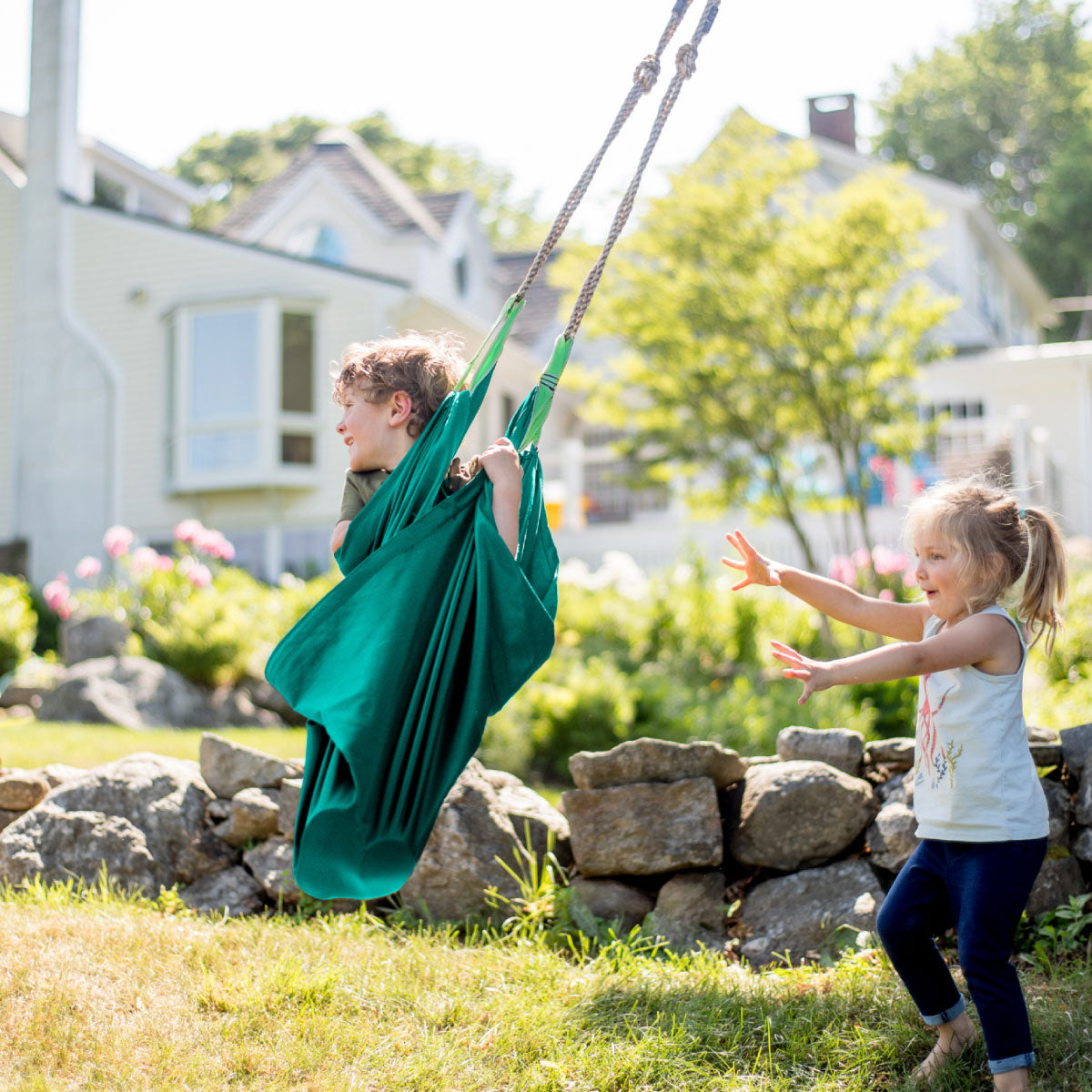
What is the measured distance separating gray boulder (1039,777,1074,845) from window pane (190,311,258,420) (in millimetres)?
12705

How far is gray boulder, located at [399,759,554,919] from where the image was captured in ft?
12.4

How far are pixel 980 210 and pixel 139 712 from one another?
16.2 m

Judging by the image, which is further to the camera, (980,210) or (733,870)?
(980,210)

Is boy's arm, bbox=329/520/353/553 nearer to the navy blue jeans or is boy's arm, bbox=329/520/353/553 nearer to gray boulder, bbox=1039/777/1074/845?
the navy blue jeans

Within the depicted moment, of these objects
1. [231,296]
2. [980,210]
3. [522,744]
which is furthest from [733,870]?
[980,210]

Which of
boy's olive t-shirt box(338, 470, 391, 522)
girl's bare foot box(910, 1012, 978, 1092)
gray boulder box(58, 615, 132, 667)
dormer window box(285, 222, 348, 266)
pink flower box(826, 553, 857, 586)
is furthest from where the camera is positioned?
dormer window box(285, 222, 348, 266)

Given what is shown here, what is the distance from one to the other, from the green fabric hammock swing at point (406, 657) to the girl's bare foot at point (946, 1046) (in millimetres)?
1267

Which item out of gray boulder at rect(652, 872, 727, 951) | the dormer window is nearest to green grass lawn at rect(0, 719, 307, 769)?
gray boulder at rect(652, 872, 727, 951)

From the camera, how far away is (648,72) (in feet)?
10.6

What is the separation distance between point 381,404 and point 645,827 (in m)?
1.73

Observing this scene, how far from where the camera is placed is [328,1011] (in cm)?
299

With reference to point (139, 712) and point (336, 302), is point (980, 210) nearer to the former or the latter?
point (336, 302)

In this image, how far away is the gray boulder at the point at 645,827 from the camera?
3.78 meters

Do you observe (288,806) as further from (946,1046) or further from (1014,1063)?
(1014,1063)
